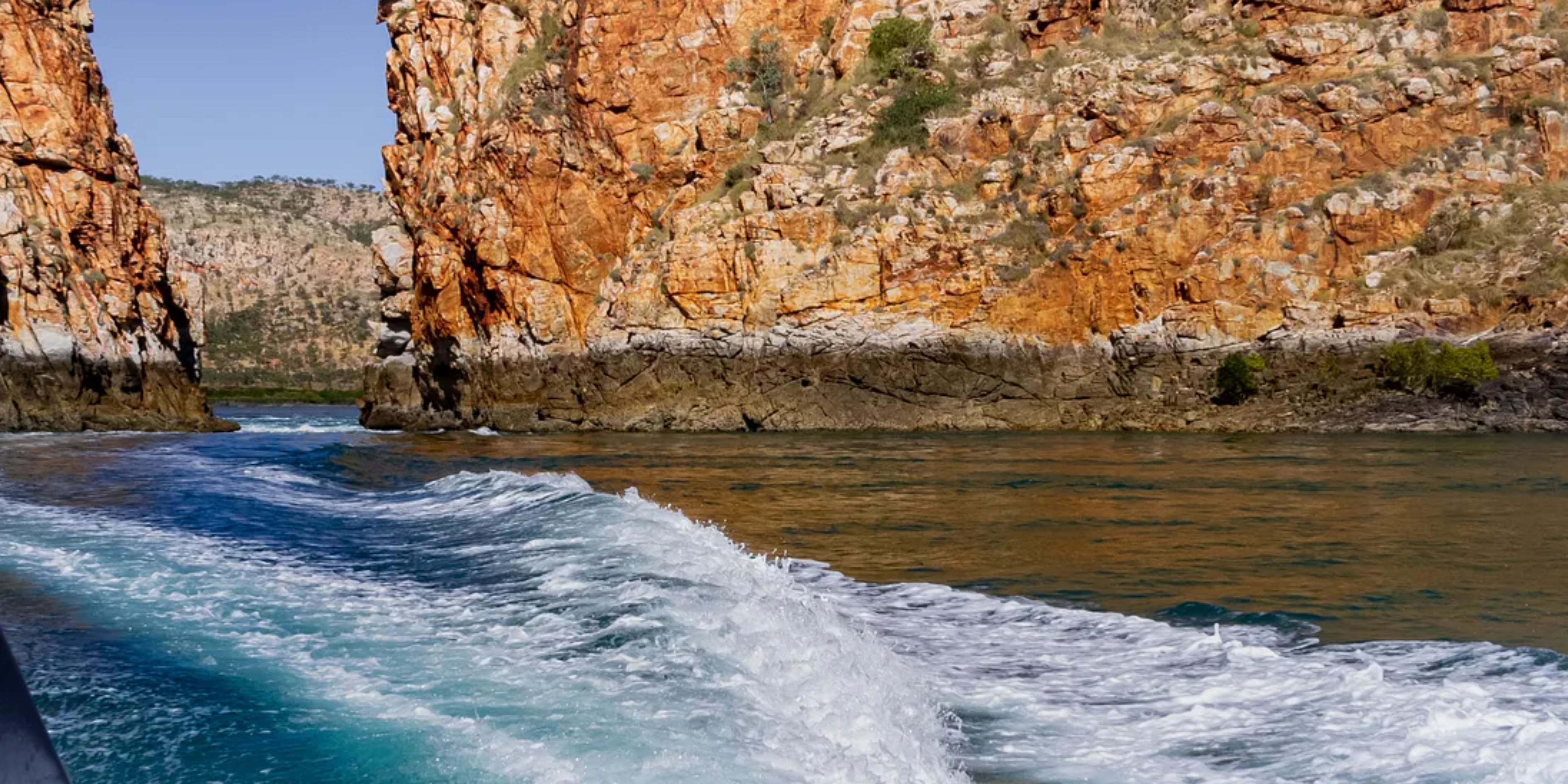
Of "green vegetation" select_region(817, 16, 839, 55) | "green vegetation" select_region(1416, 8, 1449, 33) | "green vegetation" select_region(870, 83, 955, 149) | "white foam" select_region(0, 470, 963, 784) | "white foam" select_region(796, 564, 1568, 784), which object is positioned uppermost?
"green vegetation" select_region(817, 16, 839, 55)

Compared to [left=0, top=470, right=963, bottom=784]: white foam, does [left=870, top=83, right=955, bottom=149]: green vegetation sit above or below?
above

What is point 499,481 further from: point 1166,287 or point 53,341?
point 53,341

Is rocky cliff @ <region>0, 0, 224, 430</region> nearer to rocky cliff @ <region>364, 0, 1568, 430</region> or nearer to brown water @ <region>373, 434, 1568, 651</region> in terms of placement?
rocky cliff @ <region>364, 0, 1568, 430</region>

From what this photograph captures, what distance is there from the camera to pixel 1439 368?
27.4 metres

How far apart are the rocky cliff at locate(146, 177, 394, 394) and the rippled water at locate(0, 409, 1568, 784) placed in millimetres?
78374

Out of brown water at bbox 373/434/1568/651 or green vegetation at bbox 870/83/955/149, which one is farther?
green vegetation at bbox 870/83/955/149

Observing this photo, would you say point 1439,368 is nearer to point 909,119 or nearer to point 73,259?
point 909,119

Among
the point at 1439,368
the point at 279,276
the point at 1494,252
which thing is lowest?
the point at 1439,368

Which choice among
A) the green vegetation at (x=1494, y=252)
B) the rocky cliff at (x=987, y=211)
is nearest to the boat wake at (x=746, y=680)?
the rocky cliff at (x=987, y=211)

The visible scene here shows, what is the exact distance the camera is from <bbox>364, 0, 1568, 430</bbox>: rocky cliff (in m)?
30.4

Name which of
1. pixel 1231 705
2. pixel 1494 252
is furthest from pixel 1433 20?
pixel 1231 705

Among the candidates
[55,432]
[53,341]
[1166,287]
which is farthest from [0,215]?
[1166,287]

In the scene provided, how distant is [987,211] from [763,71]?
10.3 m

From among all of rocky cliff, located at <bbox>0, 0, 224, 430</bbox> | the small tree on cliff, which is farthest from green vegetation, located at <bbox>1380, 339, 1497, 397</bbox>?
rocky cliff, located at <bbox>0, 0, 224, 430</bbox>
